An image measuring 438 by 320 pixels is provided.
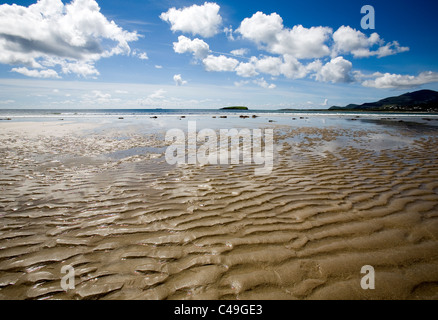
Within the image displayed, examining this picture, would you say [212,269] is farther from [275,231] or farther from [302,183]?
[302,183]

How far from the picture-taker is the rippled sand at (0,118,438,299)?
8.25 feet

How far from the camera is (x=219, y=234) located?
3520 millimetres

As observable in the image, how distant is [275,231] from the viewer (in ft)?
11.7

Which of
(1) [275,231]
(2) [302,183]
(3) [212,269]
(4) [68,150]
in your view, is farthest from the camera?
(4) [68,150]

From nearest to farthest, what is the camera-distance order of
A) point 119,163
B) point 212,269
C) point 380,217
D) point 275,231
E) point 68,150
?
point 212,269 < point 275,231 < point 380,217 < point 119,163 < point 68,150

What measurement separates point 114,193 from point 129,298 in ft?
11.2

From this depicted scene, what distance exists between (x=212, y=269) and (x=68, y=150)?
36.8ft

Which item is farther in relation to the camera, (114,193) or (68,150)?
(68,150)

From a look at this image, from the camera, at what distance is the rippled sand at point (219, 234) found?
99.0 inches
